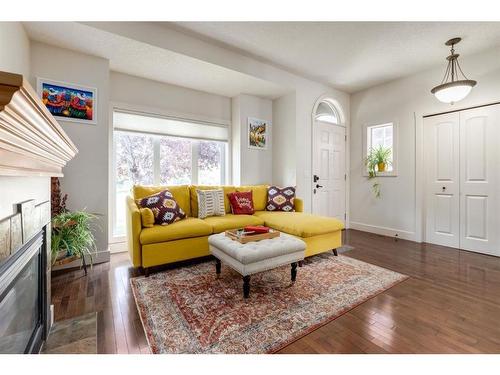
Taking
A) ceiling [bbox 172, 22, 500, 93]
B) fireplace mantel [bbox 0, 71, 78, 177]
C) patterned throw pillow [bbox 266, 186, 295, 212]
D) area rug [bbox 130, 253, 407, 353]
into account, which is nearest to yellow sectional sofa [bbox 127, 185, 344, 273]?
area rug [bbox 130, 253, 407, 353]

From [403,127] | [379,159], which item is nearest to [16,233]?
[379,159]

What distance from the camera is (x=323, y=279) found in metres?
2.27

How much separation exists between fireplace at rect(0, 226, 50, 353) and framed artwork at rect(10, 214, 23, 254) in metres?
0.03

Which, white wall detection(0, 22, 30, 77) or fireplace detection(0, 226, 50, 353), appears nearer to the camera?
fireplace detection(0, 226, 50, 353)

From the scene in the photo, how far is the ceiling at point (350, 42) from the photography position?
2609 millimetres

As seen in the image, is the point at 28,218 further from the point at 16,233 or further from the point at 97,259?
the point at 97,259

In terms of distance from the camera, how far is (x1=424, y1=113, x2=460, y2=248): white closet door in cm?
334

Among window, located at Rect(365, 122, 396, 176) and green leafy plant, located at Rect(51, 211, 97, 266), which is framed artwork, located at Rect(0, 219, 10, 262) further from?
window, located at Rect(365, 122, 396, 176)

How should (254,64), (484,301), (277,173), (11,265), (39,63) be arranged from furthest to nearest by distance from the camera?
(277,173) < (254,64) < (39,63) < (484,301) < (11,265)

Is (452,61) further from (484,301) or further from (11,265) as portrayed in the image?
(11,265)

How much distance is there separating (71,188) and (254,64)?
113 inches

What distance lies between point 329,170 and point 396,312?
9.82 feet

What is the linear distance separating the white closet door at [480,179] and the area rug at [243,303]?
1.74 meters
